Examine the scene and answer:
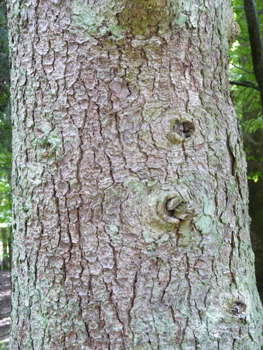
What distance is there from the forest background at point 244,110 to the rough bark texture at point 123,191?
3495 mm

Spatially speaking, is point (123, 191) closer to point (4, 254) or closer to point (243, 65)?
point (243, 65)

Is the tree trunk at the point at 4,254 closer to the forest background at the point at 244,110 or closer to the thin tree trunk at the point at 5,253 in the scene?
the thin tree trunk at the point at 5,253

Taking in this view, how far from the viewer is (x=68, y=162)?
110 centimetres

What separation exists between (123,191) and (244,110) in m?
7.11

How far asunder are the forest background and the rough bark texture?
349 cm

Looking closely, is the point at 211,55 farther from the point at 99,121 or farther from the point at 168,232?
the point at 168,232

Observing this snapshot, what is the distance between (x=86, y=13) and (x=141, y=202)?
2.46 ft

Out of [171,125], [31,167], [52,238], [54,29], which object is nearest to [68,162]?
[31,167]

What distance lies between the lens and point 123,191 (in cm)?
107

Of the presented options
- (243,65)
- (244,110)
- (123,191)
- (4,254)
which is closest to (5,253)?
(4,254)

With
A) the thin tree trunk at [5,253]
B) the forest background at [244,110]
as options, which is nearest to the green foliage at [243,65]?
the forest background at [244,110]

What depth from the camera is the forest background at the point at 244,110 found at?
5225 millimetres

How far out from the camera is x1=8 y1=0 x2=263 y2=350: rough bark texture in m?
1.05

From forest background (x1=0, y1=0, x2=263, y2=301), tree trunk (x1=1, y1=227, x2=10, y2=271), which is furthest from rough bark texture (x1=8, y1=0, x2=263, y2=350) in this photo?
tree trunk (x1=1, y1=227, x2=10, y2=271)
